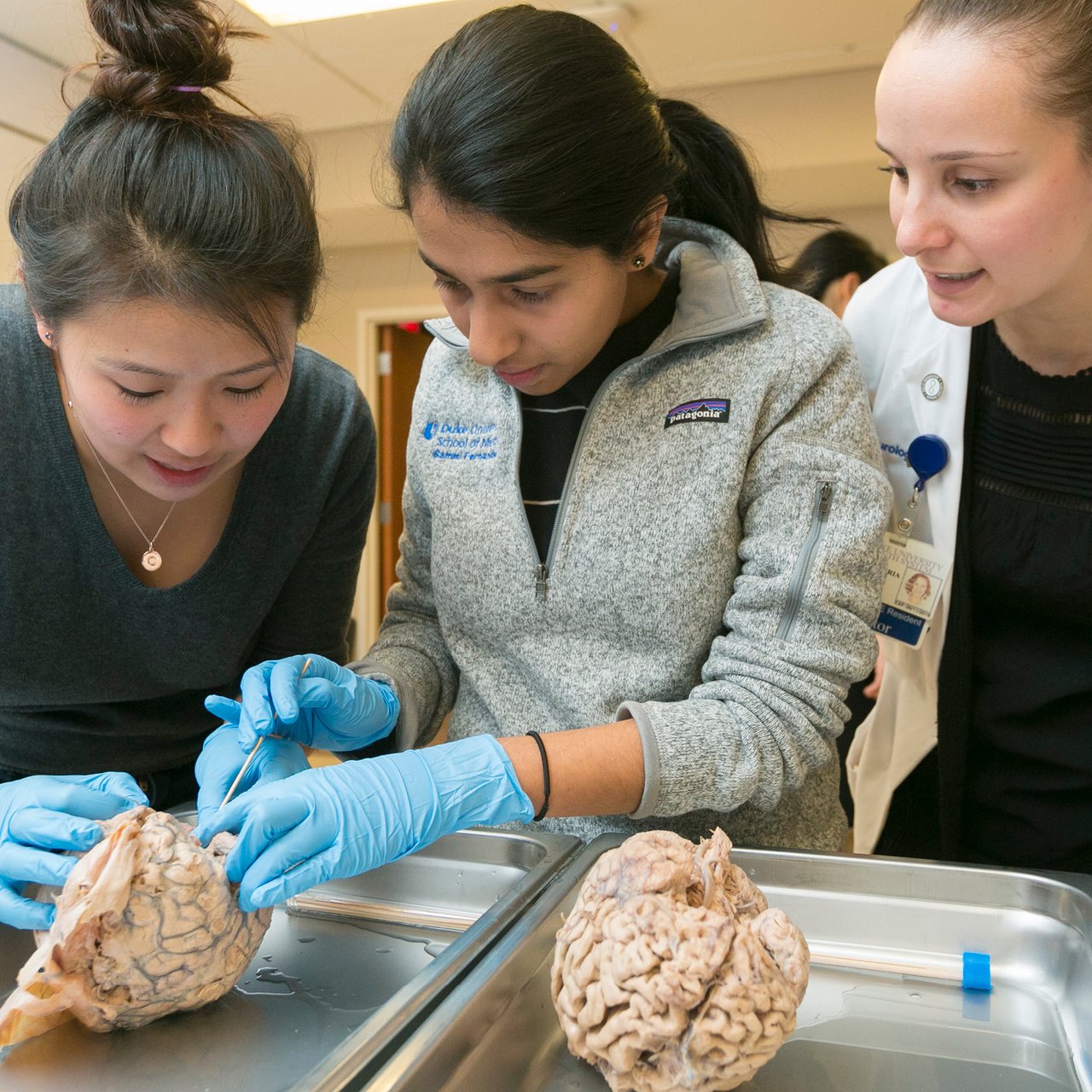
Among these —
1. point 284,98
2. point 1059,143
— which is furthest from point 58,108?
point 284,98

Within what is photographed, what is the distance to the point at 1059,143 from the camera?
3.35 ft

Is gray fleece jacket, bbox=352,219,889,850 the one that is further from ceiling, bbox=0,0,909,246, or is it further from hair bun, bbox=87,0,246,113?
ceiling, bbox=0,0,909,246

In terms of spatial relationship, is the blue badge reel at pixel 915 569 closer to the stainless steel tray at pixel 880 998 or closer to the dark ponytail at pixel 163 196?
the stainless steel tray at pixel 880 998

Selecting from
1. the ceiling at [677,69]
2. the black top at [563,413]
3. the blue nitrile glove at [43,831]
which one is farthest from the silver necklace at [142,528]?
the ceiling at [677,69]

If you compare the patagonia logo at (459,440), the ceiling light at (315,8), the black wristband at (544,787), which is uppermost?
the ceiling light at (315,8)

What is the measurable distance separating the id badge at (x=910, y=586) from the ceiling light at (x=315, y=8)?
2770 mm

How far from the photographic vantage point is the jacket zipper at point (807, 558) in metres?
1.10

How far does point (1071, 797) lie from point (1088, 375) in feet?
1.70

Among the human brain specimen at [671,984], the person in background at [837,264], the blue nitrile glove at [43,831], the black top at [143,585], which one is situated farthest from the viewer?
the person in background at [837,264]

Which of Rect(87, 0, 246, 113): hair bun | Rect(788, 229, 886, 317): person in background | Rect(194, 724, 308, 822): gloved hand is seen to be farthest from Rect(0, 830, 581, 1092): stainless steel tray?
Rect(788, 229, 886, 317): person in background

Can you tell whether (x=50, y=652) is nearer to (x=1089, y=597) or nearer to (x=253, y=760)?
(x=253, y=760)

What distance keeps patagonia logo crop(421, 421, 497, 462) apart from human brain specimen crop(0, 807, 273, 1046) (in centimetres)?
58

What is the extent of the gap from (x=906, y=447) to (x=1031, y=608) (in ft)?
0.82

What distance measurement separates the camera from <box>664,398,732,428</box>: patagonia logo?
1.16 meters
